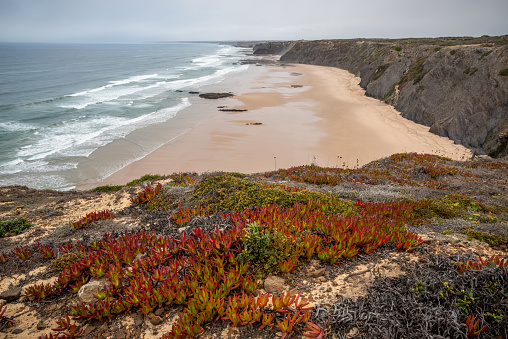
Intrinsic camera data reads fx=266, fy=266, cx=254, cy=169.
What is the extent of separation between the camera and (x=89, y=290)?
4.13 metres

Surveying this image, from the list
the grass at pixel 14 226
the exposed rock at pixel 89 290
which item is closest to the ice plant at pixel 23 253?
the grass at pixel 14 226

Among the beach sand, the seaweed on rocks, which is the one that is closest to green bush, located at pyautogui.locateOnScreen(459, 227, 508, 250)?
the seaweed on rocks

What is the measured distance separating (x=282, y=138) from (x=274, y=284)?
18.9 metres

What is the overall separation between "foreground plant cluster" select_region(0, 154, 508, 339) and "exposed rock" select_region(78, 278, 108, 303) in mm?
170

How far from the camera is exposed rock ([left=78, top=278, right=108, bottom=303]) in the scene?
4.03 metres

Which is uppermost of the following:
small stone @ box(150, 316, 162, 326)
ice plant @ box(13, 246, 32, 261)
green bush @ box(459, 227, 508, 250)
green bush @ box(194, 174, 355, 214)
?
green bush @ box(459, 227, 508, 250)

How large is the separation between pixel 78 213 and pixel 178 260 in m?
6.19

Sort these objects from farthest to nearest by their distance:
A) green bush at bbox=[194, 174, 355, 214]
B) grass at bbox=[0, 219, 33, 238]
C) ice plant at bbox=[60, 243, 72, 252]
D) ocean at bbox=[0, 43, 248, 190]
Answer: ocean at bbox=[0, 43, 248, 190]
grass at bbox=[0, 219, 33, 238]
green bush at bbox=[194, 174, 355, 214]
ice plant at bbox=[60, 243, 72, 252]

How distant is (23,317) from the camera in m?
4.05

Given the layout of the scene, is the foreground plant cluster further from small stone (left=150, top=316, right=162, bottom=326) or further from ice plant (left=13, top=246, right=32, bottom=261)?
small stone (left=150, top=316, right=162, bottom=326)

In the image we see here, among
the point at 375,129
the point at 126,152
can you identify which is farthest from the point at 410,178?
the point at 126,152

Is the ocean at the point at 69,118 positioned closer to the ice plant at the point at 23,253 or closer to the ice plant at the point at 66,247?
the ice plant at the point at 23,253

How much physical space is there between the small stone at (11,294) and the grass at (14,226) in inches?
153

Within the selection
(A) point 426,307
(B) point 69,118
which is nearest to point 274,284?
(A) point 426,307
